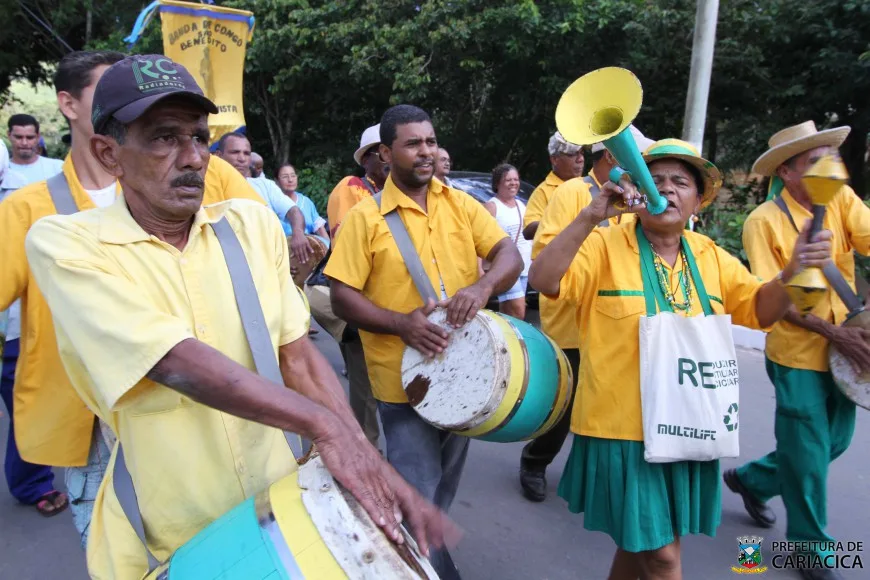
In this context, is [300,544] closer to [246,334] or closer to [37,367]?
[246,334]

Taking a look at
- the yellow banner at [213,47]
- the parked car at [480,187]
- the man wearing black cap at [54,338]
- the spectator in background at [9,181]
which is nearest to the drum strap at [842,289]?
the man wearing black cap at [54,338]

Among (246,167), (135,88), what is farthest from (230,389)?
(246,167)

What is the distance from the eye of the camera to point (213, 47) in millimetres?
5145

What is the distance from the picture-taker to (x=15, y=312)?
3355 millimetres

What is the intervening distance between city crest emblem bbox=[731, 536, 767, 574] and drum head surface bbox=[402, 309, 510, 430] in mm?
1734

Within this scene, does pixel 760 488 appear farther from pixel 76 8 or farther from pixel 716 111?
pixel 76 8

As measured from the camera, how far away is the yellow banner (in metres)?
5.02

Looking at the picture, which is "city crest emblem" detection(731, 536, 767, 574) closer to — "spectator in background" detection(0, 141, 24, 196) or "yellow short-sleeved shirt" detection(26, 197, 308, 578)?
"yellow short-sleeved shirt" detection(26, 197, 308, 578)

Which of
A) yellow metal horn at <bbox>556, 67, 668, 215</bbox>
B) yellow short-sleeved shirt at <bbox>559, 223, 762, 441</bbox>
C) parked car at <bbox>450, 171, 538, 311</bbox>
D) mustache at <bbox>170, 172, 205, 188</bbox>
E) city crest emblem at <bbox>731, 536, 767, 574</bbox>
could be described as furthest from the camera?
parked car at <bbox>450, 171, 538, 311</bbox>

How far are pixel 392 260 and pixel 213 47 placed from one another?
10.7ft

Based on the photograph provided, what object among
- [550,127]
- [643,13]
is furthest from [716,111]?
[550,127]

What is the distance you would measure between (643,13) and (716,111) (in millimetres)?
2399

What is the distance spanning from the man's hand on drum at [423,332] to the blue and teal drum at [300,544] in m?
1.33

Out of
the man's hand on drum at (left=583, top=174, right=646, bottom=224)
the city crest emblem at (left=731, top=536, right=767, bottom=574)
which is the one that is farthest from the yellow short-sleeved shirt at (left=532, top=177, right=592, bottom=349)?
the city crest emblem at (left=731, top=536, right=767, bottom=574)
